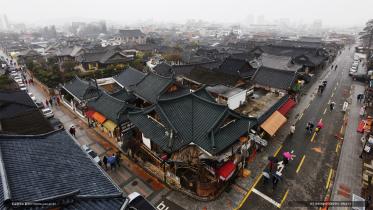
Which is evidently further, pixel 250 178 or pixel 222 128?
pixel 250 178

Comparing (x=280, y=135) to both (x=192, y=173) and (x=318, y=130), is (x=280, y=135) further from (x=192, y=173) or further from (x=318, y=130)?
(x=192, y=173)

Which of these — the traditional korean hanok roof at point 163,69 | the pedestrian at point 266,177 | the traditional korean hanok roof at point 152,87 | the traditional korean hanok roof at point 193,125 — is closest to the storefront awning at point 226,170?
the traditional korean hanok roof at point 193,125

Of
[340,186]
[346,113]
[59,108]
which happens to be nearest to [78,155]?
[340,186]

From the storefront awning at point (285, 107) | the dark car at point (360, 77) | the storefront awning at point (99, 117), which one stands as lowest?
the storefront awning at point (99, 117)

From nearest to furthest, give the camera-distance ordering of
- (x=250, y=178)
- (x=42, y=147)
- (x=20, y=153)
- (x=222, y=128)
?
(x=20, y=153) < (x=42, y=147) < (x=222, y=128) < (x=250, y=178)

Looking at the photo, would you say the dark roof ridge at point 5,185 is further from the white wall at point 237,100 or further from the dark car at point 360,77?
the dark car at point 360,77

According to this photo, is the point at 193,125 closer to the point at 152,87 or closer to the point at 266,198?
the point at 266,198

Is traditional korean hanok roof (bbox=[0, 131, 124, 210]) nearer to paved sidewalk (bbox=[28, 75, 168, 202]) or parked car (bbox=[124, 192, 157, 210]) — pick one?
parked car (bbox=[124, 192, 157, 210])
